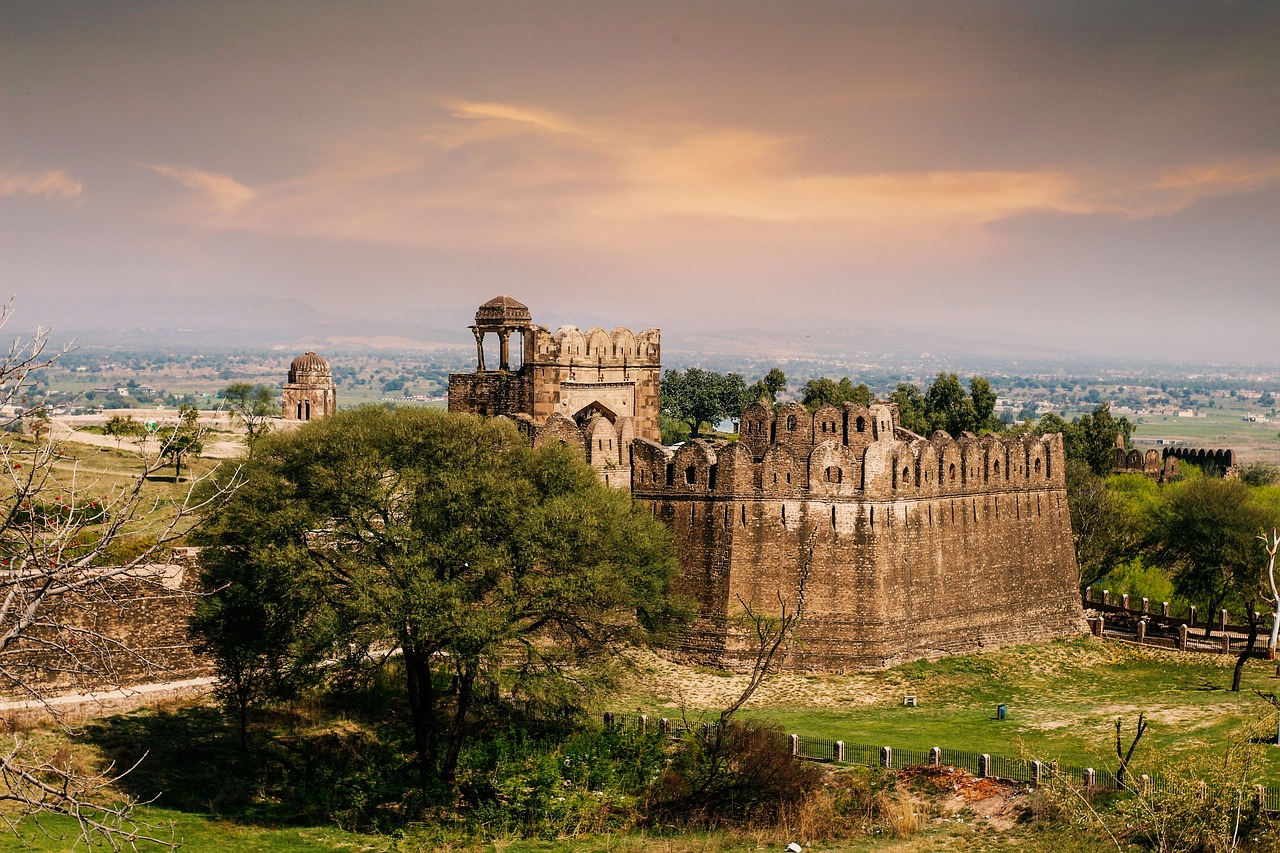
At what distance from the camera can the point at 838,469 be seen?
38656 millimetres

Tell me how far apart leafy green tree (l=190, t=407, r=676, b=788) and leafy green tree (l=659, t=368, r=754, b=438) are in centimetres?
8172

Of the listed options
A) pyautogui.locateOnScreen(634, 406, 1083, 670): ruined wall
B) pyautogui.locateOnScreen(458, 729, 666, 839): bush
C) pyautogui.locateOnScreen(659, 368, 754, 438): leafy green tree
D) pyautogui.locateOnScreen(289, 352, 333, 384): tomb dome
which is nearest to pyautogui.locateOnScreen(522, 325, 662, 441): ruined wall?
pyautogui.locateOnScreen(634, 406, 1083, 670): ruined wall

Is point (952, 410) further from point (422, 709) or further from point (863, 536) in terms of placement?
point (422, 709)

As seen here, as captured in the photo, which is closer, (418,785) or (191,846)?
(191,846)

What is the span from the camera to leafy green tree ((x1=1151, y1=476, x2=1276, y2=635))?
1982 inches

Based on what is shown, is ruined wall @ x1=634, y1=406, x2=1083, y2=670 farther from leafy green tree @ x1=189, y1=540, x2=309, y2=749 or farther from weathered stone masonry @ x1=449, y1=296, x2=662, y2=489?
leafy green tree @ x1=189, y1=540, x2=309, y2=749

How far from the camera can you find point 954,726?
110 feet

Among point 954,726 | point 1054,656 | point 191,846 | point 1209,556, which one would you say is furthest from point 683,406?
point 191,846

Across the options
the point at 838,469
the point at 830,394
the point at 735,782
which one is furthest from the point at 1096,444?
the point at 735,782

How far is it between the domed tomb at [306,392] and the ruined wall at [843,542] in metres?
54.1

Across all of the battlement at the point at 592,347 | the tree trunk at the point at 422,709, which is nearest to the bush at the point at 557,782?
the tree trunk at the point at 422,709

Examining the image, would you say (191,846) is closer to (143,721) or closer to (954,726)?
(143,721)

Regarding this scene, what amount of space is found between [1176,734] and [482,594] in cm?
1758

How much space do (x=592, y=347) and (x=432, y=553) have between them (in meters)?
22.3
